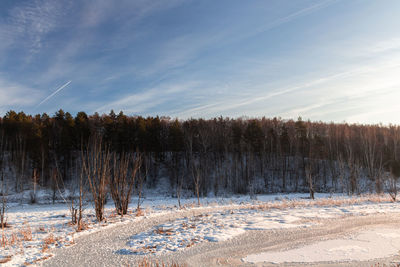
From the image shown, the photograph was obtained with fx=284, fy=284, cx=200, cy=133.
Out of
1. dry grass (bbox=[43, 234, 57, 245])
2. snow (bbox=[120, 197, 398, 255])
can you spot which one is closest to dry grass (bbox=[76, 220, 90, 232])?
dry grass (bbox=[43, 234, 57, 245])

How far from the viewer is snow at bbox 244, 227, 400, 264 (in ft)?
22.6

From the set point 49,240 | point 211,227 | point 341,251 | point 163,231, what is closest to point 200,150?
point 211,227

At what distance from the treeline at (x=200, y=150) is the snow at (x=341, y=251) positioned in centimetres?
2772

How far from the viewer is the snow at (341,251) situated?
22.6ft

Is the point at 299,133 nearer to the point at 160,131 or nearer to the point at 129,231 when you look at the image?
the point at 160,131

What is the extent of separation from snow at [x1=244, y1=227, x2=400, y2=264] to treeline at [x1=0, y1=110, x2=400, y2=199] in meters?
27.7

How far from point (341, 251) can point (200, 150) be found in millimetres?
34828

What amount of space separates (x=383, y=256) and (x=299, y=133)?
42432 mm

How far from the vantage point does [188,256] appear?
715 centimetres

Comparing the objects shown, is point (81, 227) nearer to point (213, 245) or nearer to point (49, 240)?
point (49, 240)

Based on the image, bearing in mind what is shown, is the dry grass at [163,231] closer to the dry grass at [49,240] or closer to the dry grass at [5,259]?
the dry grass at [49,240]

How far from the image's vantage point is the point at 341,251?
24.5ft

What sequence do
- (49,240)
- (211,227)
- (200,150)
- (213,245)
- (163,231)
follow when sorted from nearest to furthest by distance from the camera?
1. (213,245)
2. (49,240)
3. (163,231)
4. (211,227)
5. (200,150)

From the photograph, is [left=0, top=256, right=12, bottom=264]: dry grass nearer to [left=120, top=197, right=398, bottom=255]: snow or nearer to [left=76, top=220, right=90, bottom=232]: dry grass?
[left=120, top=197, right=398, bottom=255]: snow
